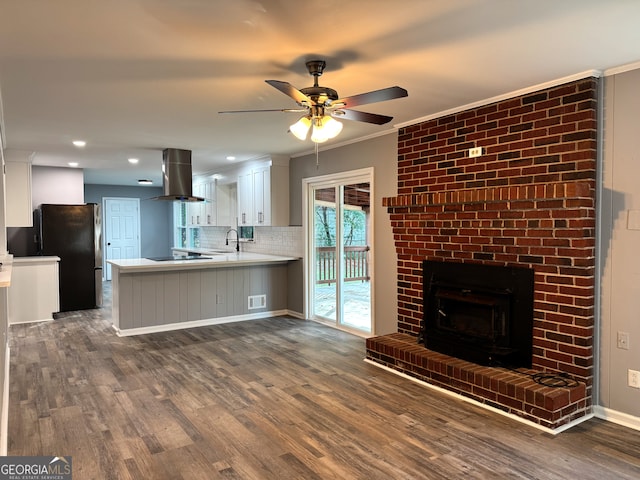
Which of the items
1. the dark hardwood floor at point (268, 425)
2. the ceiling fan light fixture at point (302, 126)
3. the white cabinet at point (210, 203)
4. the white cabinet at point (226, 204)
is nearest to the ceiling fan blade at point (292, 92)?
the ceiling fan light fixture at point (302, 126)

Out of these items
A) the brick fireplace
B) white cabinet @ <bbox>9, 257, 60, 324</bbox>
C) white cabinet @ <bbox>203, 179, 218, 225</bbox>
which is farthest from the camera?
white cabinet @ <bbox>203, 179, 218, 225</bbox>

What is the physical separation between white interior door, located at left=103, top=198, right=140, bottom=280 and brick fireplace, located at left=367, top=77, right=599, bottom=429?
8.29 meters

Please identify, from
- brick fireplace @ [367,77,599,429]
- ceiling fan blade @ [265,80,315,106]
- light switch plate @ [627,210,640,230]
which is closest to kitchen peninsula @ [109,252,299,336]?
brick fireplace @ [367,77,599,429]

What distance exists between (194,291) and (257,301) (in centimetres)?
95

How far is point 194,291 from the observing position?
581cm

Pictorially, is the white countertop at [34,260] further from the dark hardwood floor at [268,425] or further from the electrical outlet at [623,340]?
the electrical outlet at [623,340]

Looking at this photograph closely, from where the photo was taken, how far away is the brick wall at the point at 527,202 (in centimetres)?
305

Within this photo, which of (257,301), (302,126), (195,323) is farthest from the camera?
(257,301)

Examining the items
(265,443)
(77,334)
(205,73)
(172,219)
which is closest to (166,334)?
(77,334)

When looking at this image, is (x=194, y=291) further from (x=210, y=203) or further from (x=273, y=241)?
(x=210, y=203)

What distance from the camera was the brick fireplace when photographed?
9.95 feet

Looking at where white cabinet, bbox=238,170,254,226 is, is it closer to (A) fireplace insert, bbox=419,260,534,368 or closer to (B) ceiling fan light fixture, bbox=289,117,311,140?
(A) fireplace insert, bbox=419,260,534,368

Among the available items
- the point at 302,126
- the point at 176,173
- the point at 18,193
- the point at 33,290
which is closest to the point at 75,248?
the point at 33,290

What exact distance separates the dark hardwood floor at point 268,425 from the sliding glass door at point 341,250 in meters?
1.03
